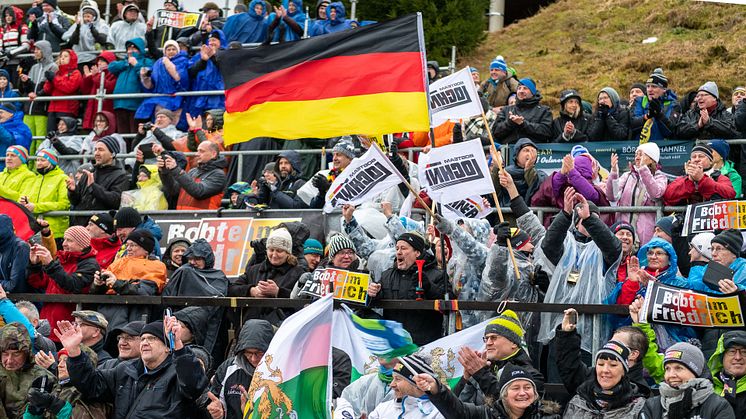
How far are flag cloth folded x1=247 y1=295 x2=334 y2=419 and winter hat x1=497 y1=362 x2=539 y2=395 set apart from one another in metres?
1.41

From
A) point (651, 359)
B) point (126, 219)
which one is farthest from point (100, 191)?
point (651, 359)

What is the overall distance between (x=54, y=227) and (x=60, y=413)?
6024 mm

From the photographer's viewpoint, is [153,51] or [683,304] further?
[153,51]

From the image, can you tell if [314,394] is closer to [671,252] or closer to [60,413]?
[60,413]

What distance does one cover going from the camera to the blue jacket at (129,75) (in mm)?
18953

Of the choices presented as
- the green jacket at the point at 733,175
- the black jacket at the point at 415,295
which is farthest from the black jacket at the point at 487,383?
the green jacket at the point at 733,175

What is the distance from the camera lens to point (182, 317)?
1147cm

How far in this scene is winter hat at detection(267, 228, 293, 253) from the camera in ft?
40.2

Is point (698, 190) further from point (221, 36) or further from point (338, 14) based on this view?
point (221, 36)

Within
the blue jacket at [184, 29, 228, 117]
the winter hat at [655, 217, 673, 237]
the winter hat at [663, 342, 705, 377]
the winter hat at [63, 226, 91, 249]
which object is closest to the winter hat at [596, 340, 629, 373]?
the winter hat at [663, 342, 705, 377]

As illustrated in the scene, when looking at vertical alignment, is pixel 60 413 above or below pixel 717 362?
below

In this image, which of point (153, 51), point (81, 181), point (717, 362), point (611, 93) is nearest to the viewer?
point (717, 362)

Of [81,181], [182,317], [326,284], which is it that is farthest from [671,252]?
[81,181]

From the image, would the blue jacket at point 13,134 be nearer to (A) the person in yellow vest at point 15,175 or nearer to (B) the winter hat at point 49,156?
(A) the person in yellow vest at point 15,175
